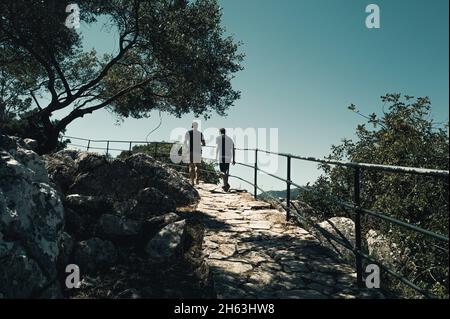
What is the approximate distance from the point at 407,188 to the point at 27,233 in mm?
9983

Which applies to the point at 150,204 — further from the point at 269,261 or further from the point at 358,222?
the point at 358,222

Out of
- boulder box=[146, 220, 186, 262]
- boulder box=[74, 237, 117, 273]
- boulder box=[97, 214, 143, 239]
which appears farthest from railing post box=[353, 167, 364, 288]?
boulder box=[97, 214, 143, 239]

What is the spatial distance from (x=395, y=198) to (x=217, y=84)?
6.75 metres

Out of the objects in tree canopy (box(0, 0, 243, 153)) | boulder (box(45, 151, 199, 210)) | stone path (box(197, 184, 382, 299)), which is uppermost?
tree canopy (box(0, 0, 243, 153))

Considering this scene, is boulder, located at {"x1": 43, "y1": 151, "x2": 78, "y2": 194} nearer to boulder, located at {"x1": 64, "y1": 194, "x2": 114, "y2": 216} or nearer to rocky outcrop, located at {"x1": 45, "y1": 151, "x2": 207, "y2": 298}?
rocky outcrop, located at {"x1": 45, "y1": 151, "x2": 207, "y2": 298}

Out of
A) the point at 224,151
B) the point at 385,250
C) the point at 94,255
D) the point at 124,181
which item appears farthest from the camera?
the point at 224,151

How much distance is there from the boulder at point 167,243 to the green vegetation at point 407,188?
2.49m

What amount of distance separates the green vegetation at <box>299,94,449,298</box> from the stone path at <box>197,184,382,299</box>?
1224mm

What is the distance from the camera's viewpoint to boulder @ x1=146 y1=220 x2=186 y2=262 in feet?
19.8

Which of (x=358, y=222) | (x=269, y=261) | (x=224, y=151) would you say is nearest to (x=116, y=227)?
(x=269, y=261)

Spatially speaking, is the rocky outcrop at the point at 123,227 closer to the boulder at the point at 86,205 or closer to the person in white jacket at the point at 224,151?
the boulder at the point at 86,205

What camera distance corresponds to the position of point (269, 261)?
6012 mm

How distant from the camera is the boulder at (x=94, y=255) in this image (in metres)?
5.78

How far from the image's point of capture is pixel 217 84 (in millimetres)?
13078
